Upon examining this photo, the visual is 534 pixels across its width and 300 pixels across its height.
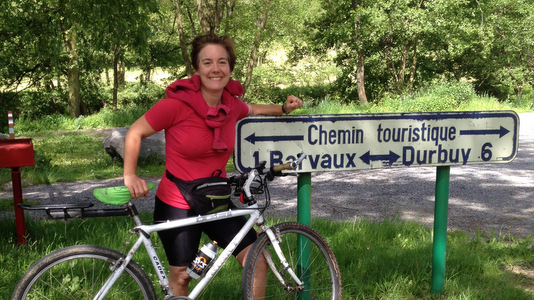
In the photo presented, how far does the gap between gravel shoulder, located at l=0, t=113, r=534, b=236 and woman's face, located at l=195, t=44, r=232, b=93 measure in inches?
120

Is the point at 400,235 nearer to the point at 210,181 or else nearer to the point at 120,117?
the point at 210,181

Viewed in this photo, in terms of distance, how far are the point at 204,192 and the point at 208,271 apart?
394mm

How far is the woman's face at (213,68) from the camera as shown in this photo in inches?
108

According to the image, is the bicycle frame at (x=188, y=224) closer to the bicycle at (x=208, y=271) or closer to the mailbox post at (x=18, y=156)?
the bicycle at (x=208, y=271)

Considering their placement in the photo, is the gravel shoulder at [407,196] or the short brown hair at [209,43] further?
the gravel shoulder at [407,196]

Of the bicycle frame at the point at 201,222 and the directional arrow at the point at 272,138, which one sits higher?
the directional arrow at the point at 272,138

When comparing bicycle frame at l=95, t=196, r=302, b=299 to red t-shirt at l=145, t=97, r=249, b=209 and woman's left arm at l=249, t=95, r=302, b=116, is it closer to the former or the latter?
red t-shirt at l=145, t=97, r=249, b=209

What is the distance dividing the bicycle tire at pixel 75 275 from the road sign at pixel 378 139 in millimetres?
881

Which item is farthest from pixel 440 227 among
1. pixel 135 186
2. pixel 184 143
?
pixel 135 186

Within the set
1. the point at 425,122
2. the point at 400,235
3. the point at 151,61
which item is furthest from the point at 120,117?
the point at 425,122

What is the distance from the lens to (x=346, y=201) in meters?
7.32

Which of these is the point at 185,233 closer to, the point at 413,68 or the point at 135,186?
the point at 135,186

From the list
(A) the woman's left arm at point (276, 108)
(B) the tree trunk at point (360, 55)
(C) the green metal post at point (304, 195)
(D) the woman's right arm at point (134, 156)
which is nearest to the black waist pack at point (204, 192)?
(D) the woman's right arm at point (134, 156)

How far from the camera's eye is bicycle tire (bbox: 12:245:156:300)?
2.41 meters
